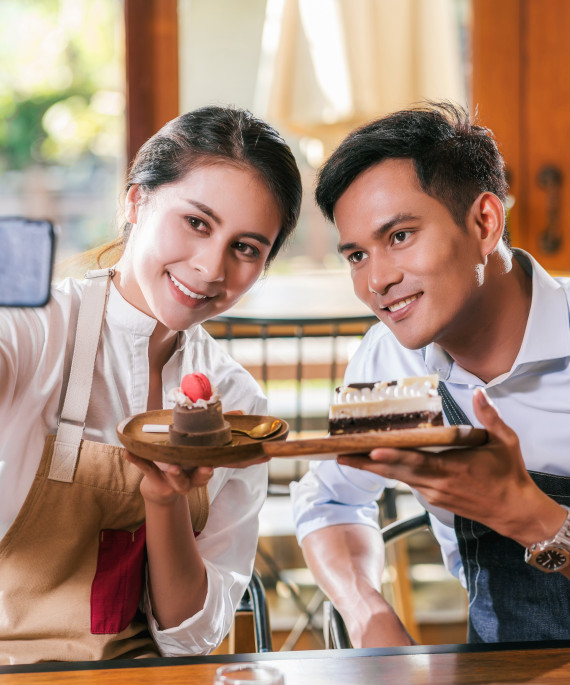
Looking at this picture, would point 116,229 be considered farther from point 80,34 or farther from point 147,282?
point 80,34

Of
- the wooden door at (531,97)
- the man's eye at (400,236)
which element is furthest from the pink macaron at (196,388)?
the wooden door at (531,97)

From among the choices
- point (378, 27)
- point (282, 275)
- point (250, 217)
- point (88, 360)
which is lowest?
point (88, 360)

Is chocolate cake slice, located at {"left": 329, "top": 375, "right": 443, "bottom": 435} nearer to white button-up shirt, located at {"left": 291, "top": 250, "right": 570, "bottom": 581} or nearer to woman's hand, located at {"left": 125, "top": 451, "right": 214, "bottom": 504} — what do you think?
woman's hand, located at {"left": 125, "top": 451, "right": 214, "bottom": 504}

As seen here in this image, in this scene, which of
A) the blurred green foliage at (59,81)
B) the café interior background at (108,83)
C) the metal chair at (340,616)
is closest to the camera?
the metal chair at (340,616)

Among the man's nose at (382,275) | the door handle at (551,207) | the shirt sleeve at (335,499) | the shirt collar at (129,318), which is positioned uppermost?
the door handle at (551,207)

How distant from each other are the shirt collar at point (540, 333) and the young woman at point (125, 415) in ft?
1.33

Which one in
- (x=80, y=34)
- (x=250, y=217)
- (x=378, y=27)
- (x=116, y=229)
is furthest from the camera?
(x=80, y=34)

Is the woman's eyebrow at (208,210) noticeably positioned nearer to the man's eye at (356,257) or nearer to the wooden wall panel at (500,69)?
the man's eye at (356,257)

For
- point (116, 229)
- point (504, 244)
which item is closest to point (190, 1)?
point (116, 229)

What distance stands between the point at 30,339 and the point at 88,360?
0.10 metres

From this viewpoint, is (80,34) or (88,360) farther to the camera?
(80,34)

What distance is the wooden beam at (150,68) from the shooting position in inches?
146

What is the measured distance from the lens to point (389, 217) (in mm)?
→ 1429

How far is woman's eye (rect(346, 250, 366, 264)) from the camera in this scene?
1.51 m
